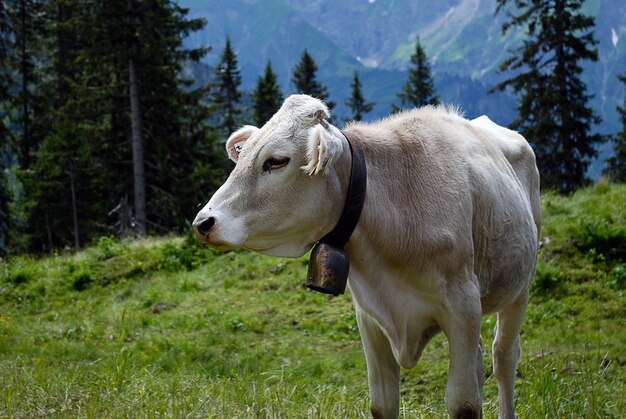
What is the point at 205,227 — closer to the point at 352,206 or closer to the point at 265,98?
the point at 352,206

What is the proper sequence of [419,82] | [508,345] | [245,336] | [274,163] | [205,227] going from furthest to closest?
[419,82] < [245,336] < [508,345] < [274,163] < [205,227]

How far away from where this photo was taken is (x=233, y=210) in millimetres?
3488

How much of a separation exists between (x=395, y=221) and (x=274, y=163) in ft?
2.63

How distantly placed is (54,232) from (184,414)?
93.2 ft

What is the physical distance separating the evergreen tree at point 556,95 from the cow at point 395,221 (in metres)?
25.0

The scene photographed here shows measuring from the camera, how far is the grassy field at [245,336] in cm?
502

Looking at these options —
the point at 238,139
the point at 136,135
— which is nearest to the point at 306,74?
the point at 136,135

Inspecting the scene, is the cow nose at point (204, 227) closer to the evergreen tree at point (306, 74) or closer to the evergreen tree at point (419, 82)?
the evergreen tree at point (306, 74)

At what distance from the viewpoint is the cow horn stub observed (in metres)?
3.60

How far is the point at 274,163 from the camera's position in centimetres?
357

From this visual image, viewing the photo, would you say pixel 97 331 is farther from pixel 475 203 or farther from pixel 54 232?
pixel 54 232

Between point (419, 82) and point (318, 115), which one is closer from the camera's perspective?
point (318, 115)

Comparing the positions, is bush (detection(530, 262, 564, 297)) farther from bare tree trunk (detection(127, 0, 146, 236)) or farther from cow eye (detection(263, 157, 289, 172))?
bare tree trunk (detection(127, 0, 146, 236))

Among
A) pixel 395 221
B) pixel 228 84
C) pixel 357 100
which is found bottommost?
pixel 357 100
